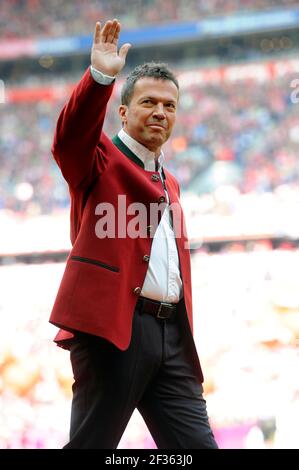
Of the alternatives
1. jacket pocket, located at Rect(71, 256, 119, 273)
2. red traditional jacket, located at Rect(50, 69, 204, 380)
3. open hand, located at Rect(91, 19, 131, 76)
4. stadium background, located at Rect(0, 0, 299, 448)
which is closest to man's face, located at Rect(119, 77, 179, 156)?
red traditional jacket, located at Rect(50, 69, 204, 380)

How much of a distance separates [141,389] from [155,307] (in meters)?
0.23

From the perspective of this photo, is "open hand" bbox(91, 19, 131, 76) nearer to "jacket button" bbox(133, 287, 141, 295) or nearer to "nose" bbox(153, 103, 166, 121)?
"nose" bbox(153, 103, 166, 121)

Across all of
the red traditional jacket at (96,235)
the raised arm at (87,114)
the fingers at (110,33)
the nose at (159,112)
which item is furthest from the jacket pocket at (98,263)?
the fingers at (110,33)

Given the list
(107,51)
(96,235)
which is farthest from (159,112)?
(96,235)

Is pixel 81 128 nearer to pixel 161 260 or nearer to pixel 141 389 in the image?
pixel 161 260

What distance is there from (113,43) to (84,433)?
1.05 metres

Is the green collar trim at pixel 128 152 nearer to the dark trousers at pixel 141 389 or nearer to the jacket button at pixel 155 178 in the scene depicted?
the jacket button at pixel 155 178

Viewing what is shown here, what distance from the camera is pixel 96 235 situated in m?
2.13

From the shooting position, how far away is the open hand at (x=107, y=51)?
2.00m

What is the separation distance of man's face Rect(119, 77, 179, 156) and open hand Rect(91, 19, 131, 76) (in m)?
0.24

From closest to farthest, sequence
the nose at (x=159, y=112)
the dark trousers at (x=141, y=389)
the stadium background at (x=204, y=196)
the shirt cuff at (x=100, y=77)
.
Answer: the shirt cuff at (x=100, y=77), the dark trousers at (x=141, y=389), the nose at (x=159, y=112), the stadium background at (x=204, y=196)

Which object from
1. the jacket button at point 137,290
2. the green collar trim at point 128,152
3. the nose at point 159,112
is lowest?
the jacket button at point 137,290

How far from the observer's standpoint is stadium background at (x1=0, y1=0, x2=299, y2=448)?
8.61 metres
